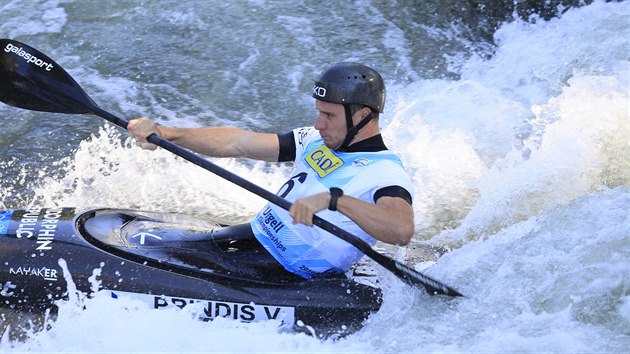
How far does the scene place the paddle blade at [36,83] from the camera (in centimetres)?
477

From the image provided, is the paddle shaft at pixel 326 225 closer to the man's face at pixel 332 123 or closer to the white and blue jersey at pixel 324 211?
the white and blue jersey at pixel 324 211

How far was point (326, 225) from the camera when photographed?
3896 mm

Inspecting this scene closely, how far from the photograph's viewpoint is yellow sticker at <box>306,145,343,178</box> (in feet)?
14.0

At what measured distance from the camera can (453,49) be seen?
931 cm

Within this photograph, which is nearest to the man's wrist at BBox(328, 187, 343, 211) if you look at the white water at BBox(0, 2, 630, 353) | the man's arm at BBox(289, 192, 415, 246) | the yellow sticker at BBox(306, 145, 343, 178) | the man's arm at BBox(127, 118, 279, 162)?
the man's arm at BBox(289, 192, 415, 246)

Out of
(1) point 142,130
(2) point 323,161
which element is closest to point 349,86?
(2) point 323,161

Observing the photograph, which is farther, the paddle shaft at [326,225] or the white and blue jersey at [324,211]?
the white and blue jersey at [324,211]

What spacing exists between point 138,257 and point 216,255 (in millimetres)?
377

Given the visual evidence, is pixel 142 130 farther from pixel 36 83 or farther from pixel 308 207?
pixel 308 207

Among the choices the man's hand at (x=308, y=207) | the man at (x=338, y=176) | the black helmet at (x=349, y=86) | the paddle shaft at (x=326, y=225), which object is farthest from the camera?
the black helmet at (x=349, y=86)

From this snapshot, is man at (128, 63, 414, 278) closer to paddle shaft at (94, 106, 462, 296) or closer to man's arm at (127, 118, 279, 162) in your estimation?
paddle shaft at (94, 106, 462, 296)

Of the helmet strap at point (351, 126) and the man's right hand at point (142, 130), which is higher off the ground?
the helmet strap at point (351, 126)

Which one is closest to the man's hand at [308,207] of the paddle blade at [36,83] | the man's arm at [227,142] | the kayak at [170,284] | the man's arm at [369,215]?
the man's arm at [369,215]

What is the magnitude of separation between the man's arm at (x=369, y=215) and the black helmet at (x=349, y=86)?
0.57 meters
